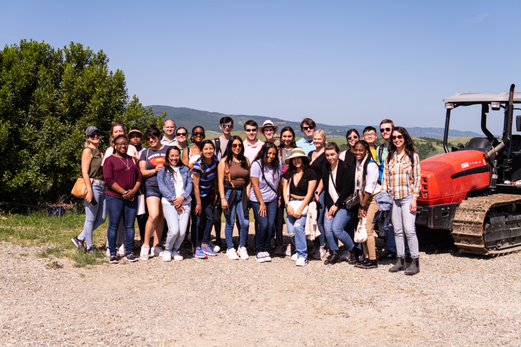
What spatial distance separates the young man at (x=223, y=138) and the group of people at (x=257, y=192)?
10 cm

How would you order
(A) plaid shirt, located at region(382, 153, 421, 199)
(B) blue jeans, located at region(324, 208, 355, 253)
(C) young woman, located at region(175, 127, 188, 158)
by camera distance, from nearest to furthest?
(A) plaid shirt, located at region(382, 153, 421, 199)
(B) blue jeans, located at region(324, 208, 355, 253)
(C) young woman, located at region(175, 127, 188, 158)

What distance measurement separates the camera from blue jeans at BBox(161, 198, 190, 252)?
296 inches

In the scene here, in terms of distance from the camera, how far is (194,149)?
7852mm

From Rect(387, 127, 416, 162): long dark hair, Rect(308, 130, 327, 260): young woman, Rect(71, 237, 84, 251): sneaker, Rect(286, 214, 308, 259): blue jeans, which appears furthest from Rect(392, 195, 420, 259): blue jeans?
Rect(71, 237, 84, 251): sneaker

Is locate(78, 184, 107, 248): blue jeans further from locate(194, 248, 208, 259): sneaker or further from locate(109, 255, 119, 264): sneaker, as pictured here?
locate(194, 248, 208, 259): sneaker

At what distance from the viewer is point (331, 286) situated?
6.43 metres

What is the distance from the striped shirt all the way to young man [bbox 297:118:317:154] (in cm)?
139

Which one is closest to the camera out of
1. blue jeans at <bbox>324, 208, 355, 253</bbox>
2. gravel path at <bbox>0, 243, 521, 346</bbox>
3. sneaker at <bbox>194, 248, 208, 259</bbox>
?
gravel path at <bbox>0, 243, 521, 346</bbox>

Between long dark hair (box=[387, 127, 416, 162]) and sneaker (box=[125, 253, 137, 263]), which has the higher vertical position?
long dark hair (box=[387, 127, 416, 162])

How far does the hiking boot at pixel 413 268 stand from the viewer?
6945mm

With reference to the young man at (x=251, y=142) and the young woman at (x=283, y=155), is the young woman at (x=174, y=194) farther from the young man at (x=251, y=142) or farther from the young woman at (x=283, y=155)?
the young woman at (x=283, y=155)

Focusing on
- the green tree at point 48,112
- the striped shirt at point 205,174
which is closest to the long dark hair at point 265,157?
the striped shirt at point 205,174

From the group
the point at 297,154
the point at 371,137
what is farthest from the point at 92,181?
the point at 371,137

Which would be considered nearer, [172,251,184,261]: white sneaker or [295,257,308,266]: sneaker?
[295,257,308,266]: sneaker
